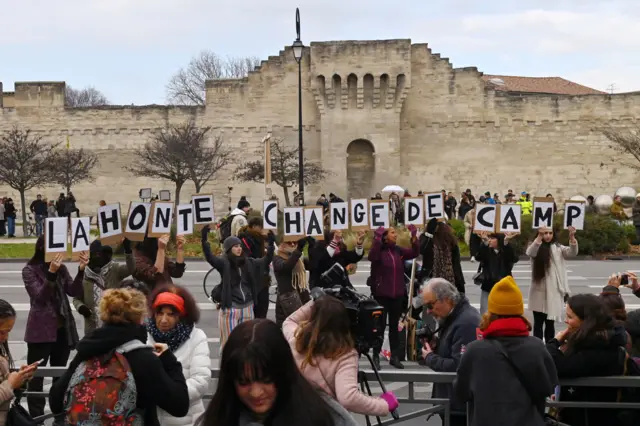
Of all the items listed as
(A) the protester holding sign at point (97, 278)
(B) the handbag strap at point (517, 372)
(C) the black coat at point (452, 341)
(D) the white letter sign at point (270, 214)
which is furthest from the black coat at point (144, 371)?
(D) the white letter sign at point (270, 214)

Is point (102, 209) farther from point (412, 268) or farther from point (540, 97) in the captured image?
point (540, 97)

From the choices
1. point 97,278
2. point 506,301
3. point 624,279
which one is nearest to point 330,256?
point 97,278

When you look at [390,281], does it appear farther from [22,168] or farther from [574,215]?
[22,168]

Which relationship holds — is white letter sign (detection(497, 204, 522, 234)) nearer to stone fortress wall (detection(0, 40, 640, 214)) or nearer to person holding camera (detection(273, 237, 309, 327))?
person holding camera (detection(273, 237, 309, 327))

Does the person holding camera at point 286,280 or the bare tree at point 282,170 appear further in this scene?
the bare tree at point 282,170

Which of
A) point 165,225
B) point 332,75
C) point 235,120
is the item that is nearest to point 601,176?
point 332,75

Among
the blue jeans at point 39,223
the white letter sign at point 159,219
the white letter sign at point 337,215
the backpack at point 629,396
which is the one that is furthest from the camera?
the blue jeans at point 39,223

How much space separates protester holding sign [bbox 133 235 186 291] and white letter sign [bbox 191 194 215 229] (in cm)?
187

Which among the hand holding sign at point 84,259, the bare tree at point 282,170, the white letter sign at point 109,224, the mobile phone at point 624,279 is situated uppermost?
the bare tree at point 282,170

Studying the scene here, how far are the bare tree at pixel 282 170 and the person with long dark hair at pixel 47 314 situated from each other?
102 feet

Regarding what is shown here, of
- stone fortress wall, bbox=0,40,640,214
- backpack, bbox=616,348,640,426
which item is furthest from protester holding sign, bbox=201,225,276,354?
stone fortress wall, bbox=0,40,640,214

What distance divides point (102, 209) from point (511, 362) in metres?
6.14

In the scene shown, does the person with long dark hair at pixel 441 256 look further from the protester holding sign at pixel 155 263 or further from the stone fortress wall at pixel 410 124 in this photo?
the stone fortress wall at pixel 410 124

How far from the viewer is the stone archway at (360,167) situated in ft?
140
